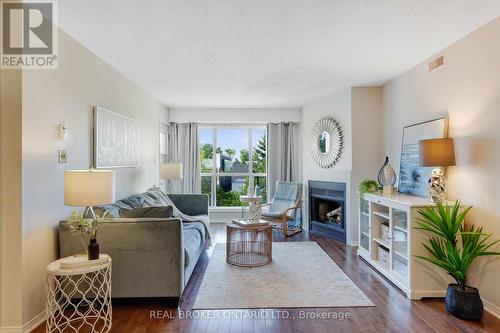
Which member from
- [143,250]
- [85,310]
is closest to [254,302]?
[143,250]

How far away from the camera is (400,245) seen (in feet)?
9.85

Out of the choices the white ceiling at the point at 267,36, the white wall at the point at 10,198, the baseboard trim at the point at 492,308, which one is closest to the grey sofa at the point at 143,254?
the white wall at the point at 10,198

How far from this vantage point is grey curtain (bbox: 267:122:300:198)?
614 cm

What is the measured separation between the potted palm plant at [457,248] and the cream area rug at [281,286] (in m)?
0.70

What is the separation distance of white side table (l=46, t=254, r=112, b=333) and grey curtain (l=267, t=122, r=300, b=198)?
4230mm

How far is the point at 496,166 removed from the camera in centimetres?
243

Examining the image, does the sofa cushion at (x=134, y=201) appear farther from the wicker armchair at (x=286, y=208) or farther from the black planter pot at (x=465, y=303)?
the black planter pot at (x=465, y=303)

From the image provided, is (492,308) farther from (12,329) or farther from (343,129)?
(12,329)

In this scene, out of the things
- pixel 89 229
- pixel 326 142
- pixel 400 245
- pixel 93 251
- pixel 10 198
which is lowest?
pixel 400 245

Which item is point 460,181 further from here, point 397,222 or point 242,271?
A: point 242,271

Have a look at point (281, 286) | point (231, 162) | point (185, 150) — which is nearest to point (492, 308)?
point (281, 286)

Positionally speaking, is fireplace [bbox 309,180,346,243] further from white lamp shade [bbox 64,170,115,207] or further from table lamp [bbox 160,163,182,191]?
white lamp shade [bbox 64,170,115,207]

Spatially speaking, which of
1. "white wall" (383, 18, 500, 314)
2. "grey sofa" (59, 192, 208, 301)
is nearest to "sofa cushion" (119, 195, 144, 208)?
"grey sofa" (59, 192, 208, 301)

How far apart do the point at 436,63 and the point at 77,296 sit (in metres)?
4.24
